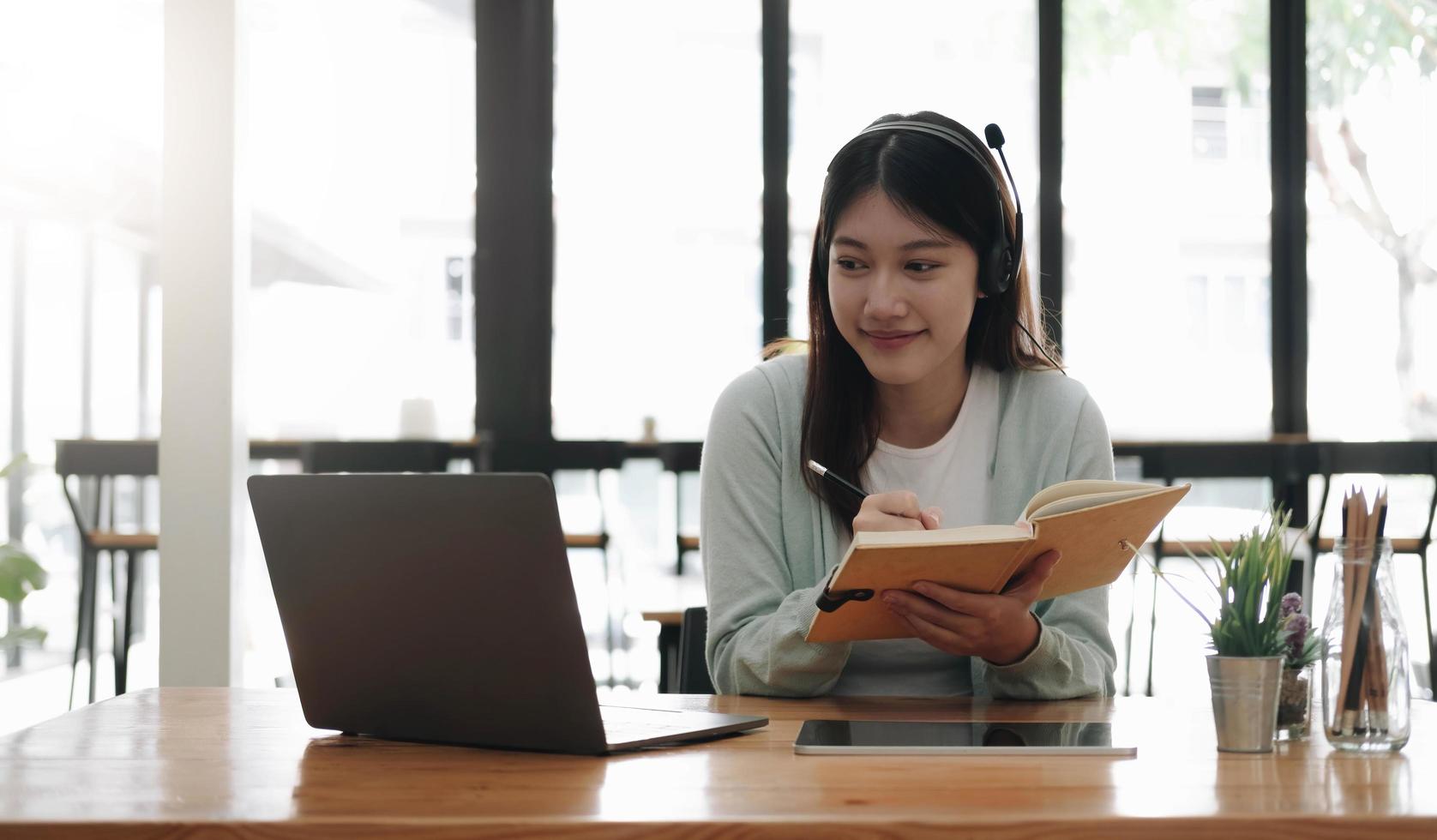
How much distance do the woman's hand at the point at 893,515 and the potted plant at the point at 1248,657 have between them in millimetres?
262

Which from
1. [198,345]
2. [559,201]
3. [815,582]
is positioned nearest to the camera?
[815,582]

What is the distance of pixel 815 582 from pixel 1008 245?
434 mm

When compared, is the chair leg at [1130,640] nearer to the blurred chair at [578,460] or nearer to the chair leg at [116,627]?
the blurred chair at [578,460]

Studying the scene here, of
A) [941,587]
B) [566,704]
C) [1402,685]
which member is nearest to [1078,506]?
[941,587]

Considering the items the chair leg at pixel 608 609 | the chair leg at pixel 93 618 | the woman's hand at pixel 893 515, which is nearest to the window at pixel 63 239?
the chair leg at pixel 93 618

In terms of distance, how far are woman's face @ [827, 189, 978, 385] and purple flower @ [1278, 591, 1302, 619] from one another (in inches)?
20.0

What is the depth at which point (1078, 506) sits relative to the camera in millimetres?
1074

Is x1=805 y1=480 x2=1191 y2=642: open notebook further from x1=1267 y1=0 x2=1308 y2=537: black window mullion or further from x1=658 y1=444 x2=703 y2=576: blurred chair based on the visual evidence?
x1=1267 y1=0 x2=1308 y2=537: black window mullion

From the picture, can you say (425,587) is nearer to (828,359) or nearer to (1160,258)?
(828,359)

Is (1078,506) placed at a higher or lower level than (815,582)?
higher

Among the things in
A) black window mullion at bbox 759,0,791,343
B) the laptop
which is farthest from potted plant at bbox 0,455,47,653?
black window mullion at bbox 759,0,791,343

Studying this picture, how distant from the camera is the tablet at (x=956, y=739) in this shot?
954 millimetres

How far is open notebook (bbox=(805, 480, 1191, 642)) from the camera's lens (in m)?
1.00

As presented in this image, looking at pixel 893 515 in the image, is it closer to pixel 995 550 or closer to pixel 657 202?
pixel 995 550
